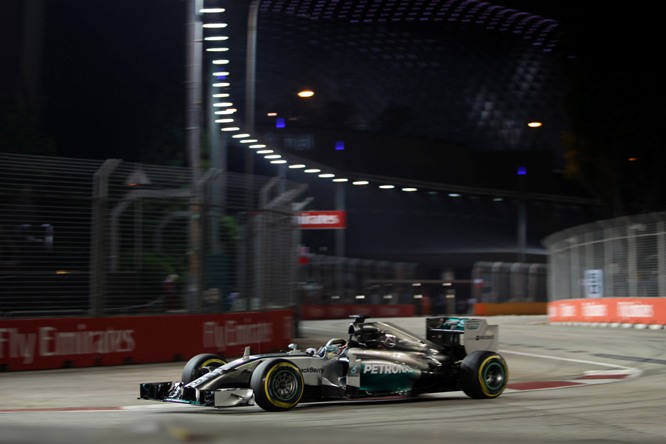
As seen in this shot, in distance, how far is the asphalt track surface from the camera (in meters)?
2.76

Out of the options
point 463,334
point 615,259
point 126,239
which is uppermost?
point 615,259

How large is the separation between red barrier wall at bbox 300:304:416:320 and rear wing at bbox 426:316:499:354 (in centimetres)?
3129

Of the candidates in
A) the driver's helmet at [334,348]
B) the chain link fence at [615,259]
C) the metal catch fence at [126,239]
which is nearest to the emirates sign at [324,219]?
the chain link fence at [615,259]

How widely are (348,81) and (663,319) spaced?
7949 centimetres

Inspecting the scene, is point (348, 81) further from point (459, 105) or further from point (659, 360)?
point (659, 360)

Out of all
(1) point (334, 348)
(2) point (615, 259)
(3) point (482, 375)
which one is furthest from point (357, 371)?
(2) point (615, 259)

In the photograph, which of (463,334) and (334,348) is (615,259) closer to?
(463,334)

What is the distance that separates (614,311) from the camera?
3006cm

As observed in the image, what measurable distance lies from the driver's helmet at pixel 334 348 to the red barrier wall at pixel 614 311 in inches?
752

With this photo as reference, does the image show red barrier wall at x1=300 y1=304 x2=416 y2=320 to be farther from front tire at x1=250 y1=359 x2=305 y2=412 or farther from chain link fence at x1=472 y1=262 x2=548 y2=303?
front tire at x1=250 y1=359 x2=305 y2=412

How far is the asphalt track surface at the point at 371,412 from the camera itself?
9.04 feet

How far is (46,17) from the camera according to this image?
147 ft

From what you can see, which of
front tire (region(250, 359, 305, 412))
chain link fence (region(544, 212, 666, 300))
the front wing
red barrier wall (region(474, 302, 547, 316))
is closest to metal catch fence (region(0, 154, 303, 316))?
the front wing

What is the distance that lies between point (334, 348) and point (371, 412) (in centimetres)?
107
